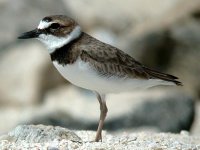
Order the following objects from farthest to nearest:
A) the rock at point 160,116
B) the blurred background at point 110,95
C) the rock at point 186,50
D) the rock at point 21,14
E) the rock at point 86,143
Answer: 1. the rock at point 21,14
2. the rock at point 186,50
3. the blurred background at point 110,95
4. the rock at point 160,116
5. the rock at point 86,143

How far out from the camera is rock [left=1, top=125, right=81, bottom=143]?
6.72m

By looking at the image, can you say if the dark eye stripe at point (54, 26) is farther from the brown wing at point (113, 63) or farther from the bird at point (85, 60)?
the brown wing at point (113, 63)

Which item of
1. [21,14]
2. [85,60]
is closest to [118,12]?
[21,14]

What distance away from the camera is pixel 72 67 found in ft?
22.0

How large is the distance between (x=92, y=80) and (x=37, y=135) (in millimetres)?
749

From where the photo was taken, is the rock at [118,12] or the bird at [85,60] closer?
the bird at [85,60]

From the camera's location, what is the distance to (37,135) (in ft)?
22.2

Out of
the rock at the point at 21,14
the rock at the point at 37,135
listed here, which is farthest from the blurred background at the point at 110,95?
the rock at the point at 37,135

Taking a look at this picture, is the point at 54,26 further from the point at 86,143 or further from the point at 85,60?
the point at 86,143

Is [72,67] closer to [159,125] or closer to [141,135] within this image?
[141,135]

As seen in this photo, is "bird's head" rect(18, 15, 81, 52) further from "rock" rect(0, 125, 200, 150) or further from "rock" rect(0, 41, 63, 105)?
"rock" rect(0, 41, 63, 105)

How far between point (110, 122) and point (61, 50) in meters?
4.26

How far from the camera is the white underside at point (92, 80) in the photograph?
22.0 feet

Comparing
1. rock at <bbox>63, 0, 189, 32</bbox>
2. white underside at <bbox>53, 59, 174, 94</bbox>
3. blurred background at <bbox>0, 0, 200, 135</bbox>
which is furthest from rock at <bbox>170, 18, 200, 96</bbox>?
white underside at <bbox>53, 59, 174, 94</bbox>
